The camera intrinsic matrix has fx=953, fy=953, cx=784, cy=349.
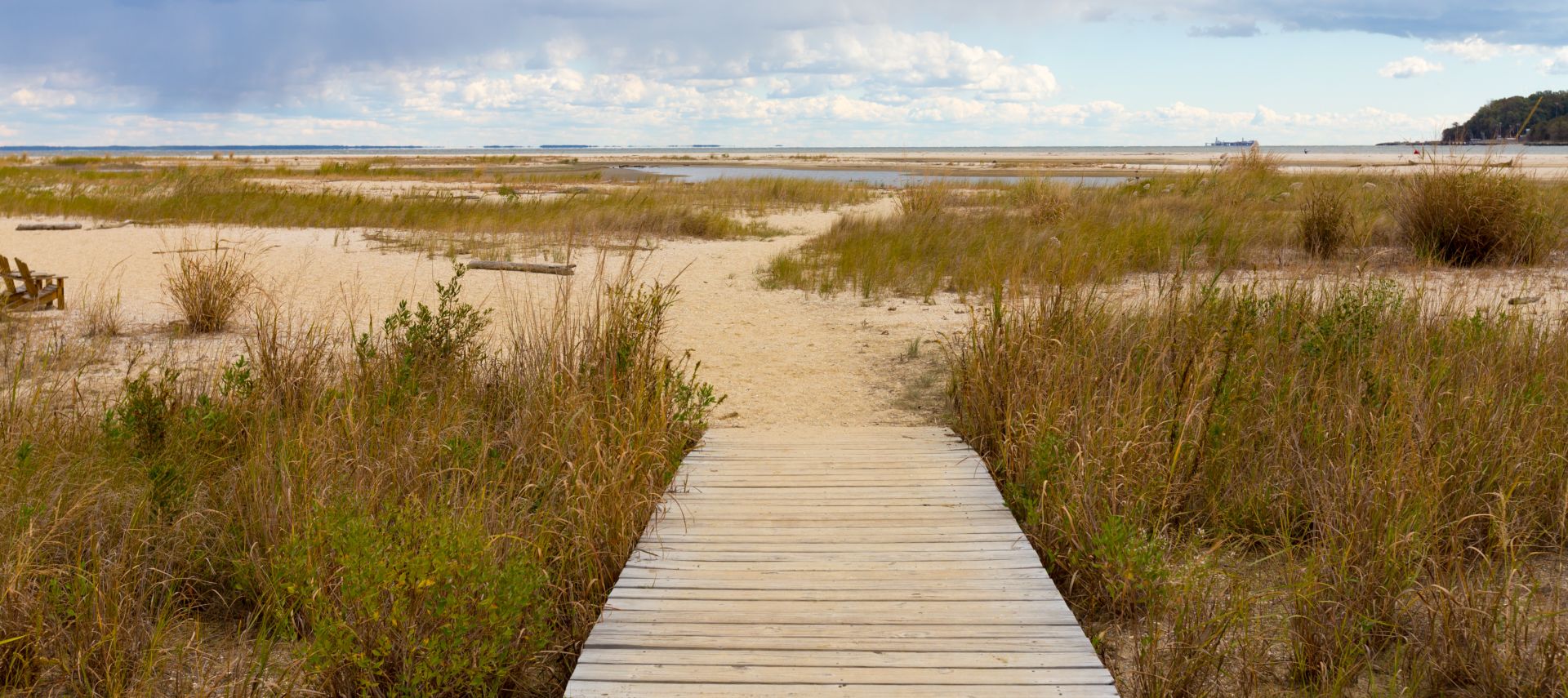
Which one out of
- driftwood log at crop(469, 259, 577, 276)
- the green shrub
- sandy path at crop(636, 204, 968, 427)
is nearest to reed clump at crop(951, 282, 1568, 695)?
sandy path at crop(636, 204, 968, 427)

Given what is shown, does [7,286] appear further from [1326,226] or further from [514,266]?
[1326,226]

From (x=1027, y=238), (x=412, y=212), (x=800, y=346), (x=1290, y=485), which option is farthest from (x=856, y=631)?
(x=412, y=212)

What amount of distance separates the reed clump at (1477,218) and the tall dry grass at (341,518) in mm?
9852

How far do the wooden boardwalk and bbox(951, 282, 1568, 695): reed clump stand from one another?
0.35 m

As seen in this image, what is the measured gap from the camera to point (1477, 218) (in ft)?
34.6

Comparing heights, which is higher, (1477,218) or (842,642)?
(1477,218)

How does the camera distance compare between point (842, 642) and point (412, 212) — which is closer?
point (842, 642)

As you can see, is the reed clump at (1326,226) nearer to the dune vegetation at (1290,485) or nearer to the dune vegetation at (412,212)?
the dune vegetation at (1290,485)

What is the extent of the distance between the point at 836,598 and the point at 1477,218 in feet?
35.1

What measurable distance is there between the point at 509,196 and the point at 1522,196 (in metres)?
16.8

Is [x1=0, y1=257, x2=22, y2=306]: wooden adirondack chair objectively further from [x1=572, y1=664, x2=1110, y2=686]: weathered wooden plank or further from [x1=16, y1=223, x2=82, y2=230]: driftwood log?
[x1=16, y1=223, x2=82, y2=230]: driftwood log

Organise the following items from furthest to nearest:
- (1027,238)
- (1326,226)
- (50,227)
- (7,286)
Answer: (50,227) < (1027,238) < (1326,226) < (7,286)

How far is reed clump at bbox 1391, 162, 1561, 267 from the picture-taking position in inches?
413

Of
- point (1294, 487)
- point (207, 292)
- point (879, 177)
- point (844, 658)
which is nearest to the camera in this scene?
point (844, 658)
